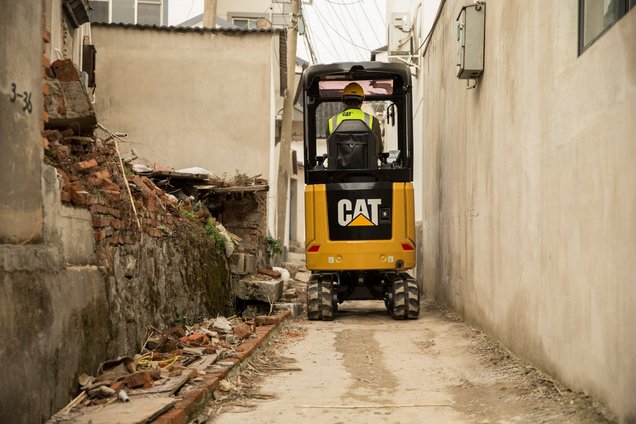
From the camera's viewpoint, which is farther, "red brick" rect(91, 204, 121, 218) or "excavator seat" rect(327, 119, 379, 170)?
"excavator seat" rect(327, 119, 379, 170)

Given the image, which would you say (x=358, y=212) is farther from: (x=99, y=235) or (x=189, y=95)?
(x=189, y=95)

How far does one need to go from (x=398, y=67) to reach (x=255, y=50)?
5.51 meters

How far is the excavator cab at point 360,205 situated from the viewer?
11.2 meters

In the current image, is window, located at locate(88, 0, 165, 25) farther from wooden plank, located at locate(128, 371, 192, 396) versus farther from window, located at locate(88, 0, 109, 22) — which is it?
wooden plank, located at locate(128, 371, 192, 396)

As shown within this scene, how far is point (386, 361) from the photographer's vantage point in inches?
314

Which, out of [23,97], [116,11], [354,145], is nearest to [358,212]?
[354,145]

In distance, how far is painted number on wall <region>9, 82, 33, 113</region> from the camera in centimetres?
461

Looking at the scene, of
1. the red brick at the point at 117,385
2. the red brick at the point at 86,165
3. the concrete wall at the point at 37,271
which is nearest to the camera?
the concrete wall at the point at 37,271

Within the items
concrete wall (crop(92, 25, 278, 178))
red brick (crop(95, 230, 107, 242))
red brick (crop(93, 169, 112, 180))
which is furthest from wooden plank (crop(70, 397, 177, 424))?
concrete wall (crop(92, 25, 278, 178))

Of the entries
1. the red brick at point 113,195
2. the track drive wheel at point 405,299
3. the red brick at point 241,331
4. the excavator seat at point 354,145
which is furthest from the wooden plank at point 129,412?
the excavator seat at point 354,145

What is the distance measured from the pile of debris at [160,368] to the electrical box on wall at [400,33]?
12117mm

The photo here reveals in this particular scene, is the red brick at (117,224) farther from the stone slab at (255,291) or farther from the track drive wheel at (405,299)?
the track drive wheel at (405,299)

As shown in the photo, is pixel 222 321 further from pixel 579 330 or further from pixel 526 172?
pixel 579 330

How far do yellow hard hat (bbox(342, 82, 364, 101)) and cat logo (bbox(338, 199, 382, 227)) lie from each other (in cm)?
152
